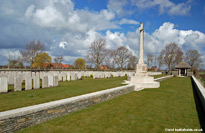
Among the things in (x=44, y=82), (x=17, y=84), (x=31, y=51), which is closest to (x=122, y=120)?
(x=17, y=84)

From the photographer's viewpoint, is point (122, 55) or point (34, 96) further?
point (122, 55)

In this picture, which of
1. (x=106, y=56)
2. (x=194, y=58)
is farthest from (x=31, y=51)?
(x=194, y=58)

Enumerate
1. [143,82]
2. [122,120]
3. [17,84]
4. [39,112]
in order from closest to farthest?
[39,112]
[122,120]
[17,84]
[143,82]

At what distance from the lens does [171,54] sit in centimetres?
4556

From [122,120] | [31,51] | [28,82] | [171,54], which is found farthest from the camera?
[171,54]

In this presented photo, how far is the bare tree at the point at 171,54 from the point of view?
45.2m

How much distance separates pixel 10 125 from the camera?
3293 millimetres

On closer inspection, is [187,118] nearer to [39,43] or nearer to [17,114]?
[17,114]

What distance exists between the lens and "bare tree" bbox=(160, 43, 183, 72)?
45.2m

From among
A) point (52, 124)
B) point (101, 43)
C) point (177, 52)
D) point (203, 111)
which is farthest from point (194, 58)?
point (52, 124)

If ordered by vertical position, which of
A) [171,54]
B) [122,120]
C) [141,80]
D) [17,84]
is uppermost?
[171,54]

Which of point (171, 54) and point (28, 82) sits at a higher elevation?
point (171, 54)

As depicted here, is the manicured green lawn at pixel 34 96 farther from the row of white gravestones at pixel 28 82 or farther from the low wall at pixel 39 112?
the low wall at pixel 39 112

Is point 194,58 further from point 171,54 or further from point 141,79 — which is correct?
point 141,79
